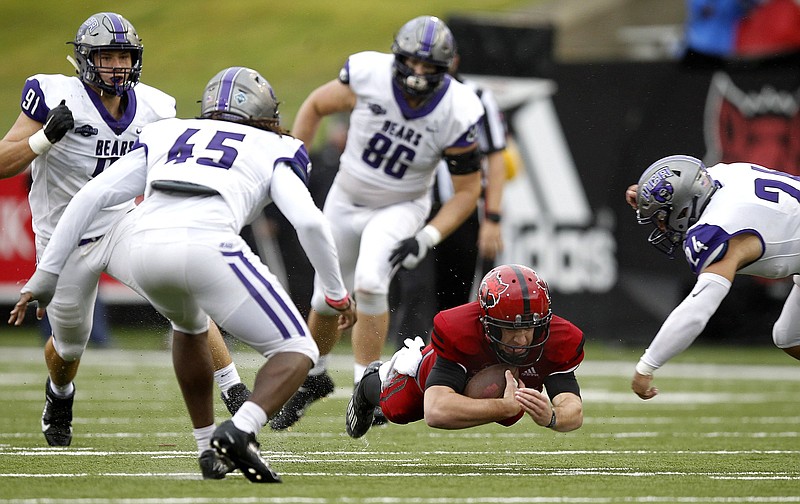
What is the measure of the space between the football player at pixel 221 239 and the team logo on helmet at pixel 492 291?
53cm

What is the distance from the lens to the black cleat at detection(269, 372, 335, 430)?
6.80 metres

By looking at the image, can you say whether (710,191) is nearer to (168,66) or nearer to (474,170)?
(474,170)

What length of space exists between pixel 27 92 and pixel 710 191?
3179mm

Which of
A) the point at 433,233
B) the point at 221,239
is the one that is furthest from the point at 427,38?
the point at 221,239

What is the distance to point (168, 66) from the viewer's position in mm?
22047

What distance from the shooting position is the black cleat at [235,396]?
612 cm

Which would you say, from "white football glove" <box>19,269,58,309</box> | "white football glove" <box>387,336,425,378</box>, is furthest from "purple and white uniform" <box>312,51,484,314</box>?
"white football glove" <box>19,269,58,309</box>

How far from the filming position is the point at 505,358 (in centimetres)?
531

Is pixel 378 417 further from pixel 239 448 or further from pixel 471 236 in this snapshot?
pixel 471 236

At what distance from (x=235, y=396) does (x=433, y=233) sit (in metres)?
1.59

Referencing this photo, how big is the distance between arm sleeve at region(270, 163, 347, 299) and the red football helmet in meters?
0.59

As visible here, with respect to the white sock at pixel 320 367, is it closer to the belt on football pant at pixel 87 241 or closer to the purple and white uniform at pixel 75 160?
the purple and white uniform at pixel 75 160

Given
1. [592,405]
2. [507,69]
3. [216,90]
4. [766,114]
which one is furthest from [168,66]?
[216,90]

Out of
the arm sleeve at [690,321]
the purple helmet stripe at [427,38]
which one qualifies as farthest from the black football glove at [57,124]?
the arm sleeve at [690,321]
